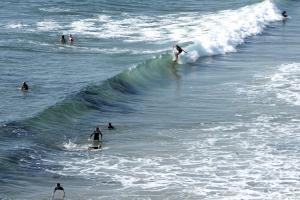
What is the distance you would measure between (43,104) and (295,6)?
37.8m

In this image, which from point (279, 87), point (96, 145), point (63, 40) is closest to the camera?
point (96, 145)

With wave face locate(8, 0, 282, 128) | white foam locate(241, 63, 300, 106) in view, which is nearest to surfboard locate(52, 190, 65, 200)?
wave face locate(8, 0, 282, 128)

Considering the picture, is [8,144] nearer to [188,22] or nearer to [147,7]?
[188,22]

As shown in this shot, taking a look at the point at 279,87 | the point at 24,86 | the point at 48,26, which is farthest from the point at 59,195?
the point at 48,26

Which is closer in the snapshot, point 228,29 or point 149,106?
point 149,106

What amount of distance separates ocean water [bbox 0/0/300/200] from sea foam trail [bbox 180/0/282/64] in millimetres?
132

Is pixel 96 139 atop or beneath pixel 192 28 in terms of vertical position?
beneath

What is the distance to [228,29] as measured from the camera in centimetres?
5241

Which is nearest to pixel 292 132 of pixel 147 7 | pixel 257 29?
pixel 257 29

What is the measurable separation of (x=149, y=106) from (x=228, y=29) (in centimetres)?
1894

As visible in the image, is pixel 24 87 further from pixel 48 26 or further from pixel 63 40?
pixel 48 26

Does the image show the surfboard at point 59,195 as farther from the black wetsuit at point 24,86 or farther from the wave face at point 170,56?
the black wetsuit at point 24,86

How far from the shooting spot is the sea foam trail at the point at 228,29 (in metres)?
46.5

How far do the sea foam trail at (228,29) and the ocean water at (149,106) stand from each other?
0.43 ft
